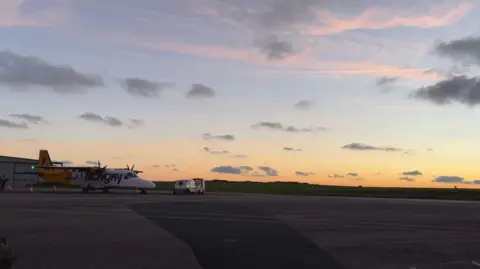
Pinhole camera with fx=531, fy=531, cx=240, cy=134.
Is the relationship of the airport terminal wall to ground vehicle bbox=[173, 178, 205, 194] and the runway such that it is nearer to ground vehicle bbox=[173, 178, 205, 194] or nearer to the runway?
ground vehicle bbox=[173, 178, 205, 194]

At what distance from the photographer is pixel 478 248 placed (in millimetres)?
14281

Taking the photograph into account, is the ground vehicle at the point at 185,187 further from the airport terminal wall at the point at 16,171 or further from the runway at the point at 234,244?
the runway at the point at 234,244

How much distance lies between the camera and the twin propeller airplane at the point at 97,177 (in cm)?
6225

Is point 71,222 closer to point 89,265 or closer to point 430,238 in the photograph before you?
point 89,265

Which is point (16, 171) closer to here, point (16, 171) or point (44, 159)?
Result: point (16, 171)

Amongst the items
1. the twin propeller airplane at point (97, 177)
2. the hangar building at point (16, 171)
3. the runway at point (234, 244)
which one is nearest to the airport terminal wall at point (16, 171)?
the hangar building at point (16, 171)

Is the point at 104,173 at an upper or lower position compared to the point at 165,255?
upper

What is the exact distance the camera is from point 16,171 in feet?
315

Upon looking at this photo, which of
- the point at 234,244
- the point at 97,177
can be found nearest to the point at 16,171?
the point at 97,177

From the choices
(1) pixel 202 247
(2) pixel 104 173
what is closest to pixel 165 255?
(1) pixel 202 247

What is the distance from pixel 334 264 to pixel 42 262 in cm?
609

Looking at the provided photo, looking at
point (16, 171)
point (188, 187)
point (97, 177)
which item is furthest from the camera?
point (16, 171)

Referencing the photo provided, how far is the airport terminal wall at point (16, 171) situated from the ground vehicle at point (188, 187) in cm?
3644

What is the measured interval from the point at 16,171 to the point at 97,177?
130 ft
